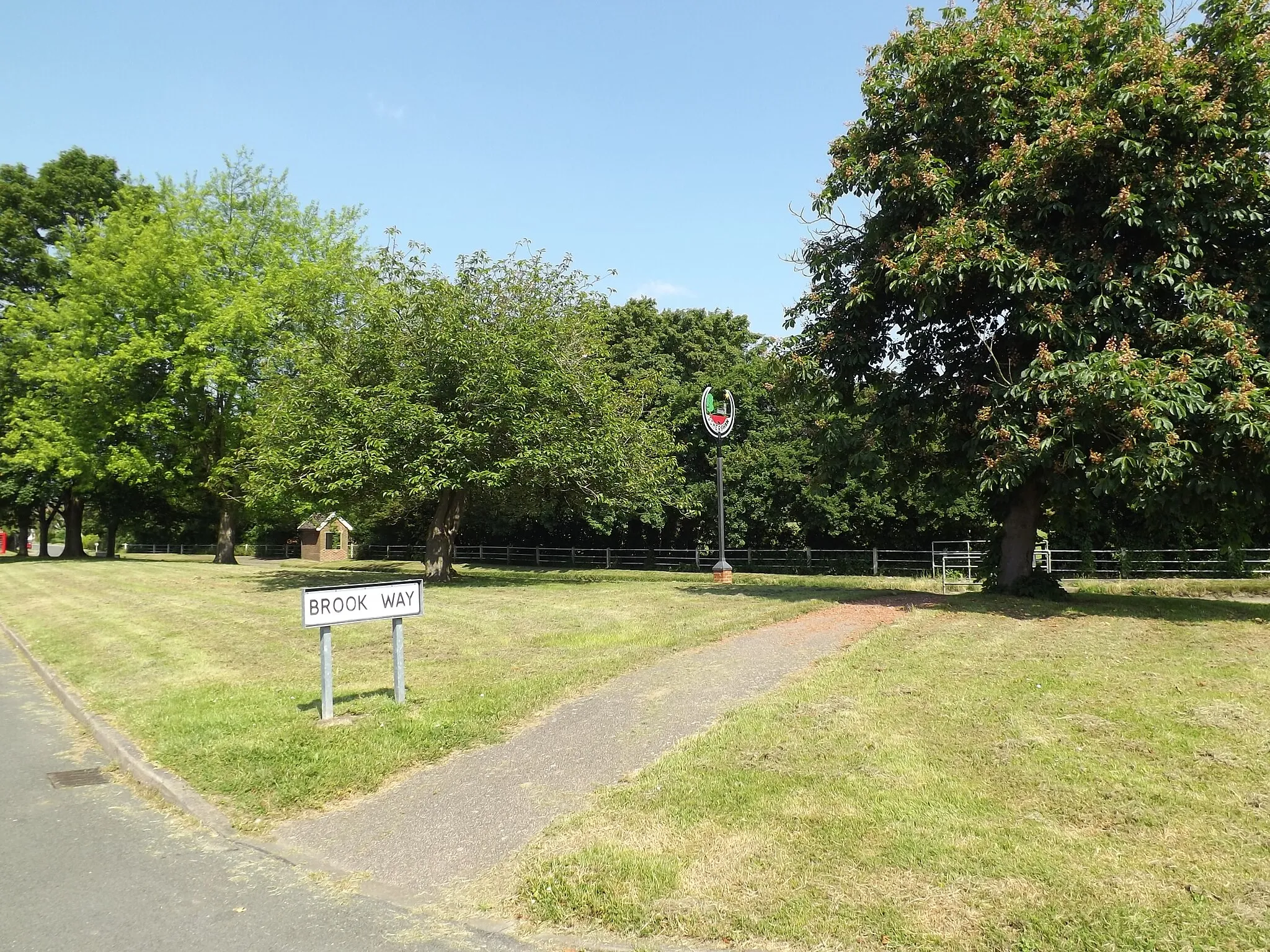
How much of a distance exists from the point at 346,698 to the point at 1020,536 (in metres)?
12.6

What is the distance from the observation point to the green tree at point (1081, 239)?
1151 centimetres

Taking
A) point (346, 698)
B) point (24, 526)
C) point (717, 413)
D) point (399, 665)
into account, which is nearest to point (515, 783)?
point (399, 665)

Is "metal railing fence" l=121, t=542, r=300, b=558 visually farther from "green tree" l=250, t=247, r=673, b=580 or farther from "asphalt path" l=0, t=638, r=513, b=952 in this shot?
"asphalt path" l=0, t=638, r=513, b=952

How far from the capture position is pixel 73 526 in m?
45.2

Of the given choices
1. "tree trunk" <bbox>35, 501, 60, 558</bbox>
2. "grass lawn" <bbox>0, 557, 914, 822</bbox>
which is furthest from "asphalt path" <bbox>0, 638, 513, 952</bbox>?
"tree trunk" <bbox>35, 501, 60, 558</bbox>

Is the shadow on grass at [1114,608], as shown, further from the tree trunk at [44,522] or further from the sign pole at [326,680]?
the tree trunk at [44,522]

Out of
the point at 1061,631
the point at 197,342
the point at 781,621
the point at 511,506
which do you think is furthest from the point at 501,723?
the point at 197,342

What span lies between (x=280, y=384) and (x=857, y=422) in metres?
18.3

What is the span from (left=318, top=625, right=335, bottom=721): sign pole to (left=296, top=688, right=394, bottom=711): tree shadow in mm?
251

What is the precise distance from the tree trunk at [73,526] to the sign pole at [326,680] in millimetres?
44796

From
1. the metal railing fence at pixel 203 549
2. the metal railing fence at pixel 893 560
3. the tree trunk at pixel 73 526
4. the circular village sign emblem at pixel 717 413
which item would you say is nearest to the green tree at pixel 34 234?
the tree trunk at pixel 73 526

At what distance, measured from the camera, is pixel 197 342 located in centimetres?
3150

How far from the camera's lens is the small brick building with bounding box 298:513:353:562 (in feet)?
178

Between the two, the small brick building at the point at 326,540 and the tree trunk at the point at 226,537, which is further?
the small brick building at the point at 326,540
